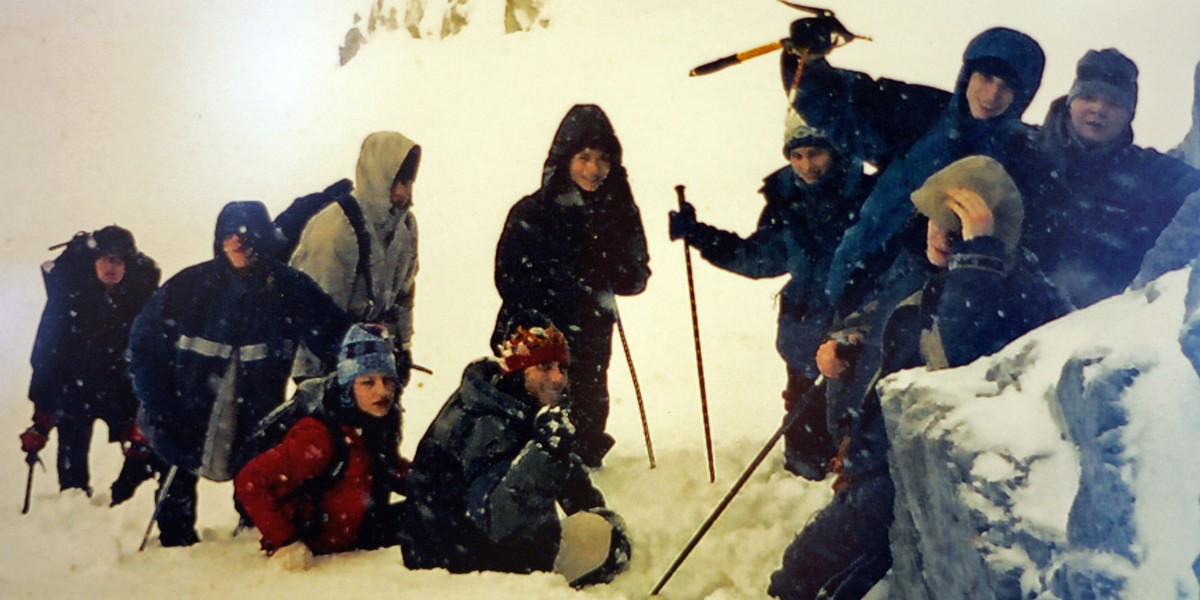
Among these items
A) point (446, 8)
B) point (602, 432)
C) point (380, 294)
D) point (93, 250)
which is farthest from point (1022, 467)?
point (93, 250)

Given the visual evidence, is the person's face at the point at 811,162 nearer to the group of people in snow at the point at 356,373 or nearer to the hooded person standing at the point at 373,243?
the group of people in snow at the point at 356,373

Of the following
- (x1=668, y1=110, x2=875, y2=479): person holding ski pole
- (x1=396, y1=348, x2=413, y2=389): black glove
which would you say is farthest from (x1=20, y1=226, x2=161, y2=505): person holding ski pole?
(x1=668, y1=110, x2=875, y2=479): person holding ski pole

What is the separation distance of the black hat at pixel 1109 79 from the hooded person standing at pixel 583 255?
102 centimetres

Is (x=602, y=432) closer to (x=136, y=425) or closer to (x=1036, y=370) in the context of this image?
(x=1036, y=370)

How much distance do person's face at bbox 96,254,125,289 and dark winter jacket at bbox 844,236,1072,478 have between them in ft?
6.82

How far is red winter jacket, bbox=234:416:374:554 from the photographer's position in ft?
8.64

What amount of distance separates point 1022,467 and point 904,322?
17.7 inches

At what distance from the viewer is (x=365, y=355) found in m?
2.69

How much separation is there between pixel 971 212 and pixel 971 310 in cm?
21

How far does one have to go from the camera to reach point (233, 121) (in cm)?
298

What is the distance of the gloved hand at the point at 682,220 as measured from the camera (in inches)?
99.7

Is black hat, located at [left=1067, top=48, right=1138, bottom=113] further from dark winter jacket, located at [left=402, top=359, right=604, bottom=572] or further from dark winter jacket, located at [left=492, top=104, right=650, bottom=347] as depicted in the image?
dark winter jacket, located at [left=402, top=359, right=604, bottom=572]

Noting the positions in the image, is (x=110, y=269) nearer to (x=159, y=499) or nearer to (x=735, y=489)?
(x=159, y=499)

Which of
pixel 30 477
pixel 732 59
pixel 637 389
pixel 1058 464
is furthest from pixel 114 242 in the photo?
pixel 1058 464
